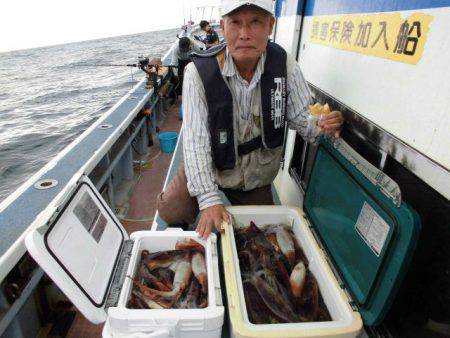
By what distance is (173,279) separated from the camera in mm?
1692

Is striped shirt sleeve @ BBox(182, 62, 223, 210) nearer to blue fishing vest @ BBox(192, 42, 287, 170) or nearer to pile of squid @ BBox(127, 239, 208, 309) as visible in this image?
blue fishing vest @ BBox(192, 42, 287, 170)

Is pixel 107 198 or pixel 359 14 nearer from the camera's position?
pixel 359 14

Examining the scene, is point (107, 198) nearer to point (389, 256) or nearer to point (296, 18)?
point (296, 18)

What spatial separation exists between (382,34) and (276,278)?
136 cm

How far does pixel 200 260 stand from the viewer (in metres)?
1.74

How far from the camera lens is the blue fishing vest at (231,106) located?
6.20 ft

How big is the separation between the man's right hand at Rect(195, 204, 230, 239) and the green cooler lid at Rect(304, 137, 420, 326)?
0.59 metres

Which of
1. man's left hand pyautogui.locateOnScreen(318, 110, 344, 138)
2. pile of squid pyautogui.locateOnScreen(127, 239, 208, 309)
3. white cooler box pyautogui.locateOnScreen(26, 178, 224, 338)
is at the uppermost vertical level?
man's left hand pyautogui.locateOnScreen(318, 110, 344, 138)

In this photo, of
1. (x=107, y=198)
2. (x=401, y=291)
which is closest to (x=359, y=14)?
(x=401, y=291)

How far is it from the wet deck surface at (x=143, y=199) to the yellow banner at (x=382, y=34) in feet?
9.20

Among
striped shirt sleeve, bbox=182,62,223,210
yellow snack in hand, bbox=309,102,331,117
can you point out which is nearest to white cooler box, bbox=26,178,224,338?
striped shirt sleeve, bbox=182,62,223,210

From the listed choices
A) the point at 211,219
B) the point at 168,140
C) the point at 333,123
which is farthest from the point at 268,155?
the point at 168,140

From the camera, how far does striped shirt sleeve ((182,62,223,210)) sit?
1889mm

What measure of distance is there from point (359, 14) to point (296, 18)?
127 centimetres
